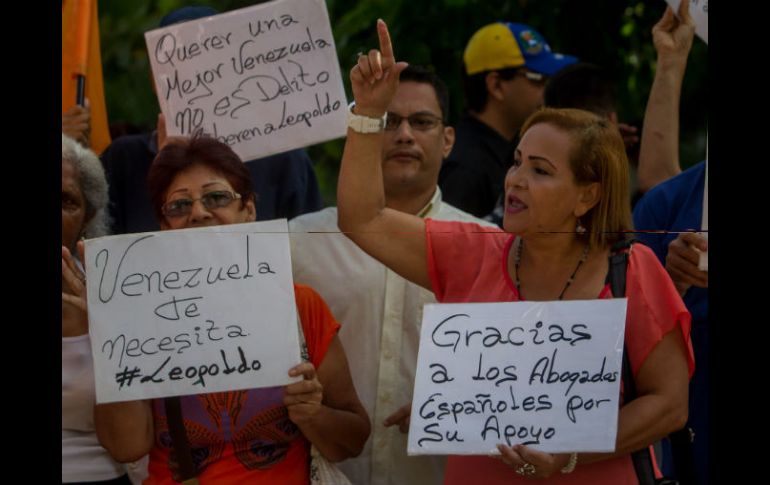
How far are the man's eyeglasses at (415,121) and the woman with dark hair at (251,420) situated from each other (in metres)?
0.86

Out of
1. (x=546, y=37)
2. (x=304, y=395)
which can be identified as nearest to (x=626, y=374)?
(x=304, y=395)

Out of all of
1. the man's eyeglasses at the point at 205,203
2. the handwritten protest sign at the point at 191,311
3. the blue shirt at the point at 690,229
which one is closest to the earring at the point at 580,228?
the blue shirt at the point at 690,229

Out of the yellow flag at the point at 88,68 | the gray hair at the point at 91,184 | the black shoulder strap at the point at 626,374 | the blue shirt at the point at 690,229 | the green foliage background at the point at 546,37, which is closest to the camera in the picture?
the black shoulder strap at the point at 626,374

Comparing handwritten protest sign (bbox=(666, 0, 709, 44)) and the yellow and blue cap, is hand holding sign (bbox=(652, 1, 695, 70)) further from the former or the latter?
the yellow and blue cap

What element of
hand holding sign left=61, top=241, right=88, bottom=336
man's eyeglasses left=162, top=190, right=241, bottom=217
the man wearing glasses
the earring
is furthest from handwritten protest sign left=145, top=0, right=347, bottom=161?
the man wearing glasses

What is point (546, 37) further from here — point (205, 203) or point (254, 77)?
point (205, 203)

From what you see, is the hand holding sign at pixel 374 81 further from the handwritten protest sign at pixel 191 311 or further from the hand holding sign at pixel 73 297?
the hand holding sign at pixel 73 297

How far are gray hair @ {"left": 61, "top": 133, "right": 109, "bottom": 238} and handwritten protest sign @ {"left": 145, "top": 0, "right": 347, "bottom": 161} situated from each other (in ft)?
0.87

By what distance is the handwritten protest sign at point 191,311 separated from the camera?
126 inches

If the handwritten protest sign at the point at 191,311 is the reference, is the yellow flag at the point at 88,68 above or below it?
above

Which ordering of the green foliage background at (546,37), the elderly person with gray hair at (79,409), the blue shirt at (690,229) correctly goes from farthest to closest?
the green foliage background at (546,37) < the blue shirt at (690,229) < the elderly person with gray hair at (79,409)

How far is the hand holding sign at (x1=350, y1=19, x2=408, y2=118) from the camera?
10.8ft
